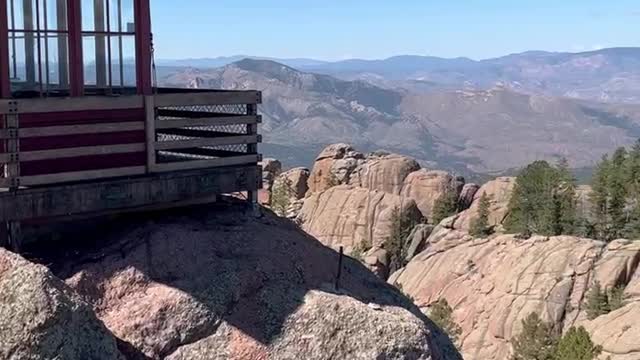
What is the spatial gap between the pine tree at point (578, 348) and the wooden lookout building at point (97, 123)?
74.1ft

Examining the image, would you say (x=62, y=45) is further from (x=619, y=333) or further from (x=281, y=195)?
(x=281, y=195)

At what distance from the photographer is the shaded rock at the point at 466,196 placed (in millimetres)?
71812

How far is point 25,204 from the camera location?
11.3 metres

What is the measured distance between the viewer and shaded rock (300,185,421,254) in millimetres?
67562

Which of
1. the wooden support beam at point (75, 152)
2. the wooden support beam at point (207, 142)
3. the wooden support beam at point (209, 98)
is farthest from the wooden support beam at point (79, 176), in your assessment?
the wooden support beam at point (209, 98)

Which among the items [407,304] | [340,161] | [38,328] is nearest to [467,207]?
[340,161]

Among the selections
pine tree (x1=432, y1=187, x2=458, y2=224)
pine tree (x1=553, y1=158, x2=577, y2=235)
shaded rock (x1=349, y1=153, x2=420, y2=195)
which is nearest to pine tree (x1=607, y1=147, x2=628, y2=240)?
pine tree (x1=553, y1=158, x2=577, y2=235)

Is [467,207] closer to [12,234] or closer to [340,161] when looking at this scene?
[340,161]

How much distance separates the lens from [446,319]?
4453 centimetres

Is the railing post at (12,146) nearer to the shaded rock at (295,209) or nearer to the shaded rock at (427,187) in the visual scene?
the shaded rock at (295,209)

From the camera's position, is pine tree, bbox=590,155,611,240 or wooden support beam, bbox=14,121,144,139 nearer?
wooden support beam, bbox=14,121,144,139

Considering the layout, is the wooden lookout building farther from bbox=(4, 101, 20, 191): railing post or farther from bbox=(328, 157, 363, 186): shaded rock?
bbox=(328, 157, 363, 186): shaded rock

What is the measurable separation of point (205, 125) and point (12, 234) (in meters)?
3.25

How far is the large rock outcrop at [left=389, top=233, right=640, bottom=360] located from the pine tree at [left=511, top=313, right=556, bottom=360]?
237 cm
